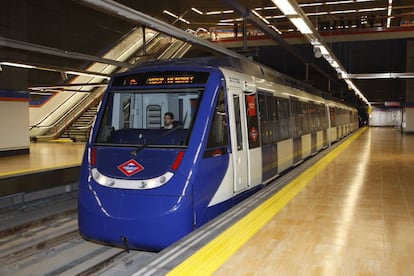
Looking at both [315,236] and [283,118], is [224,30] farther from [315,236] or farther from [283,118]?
[315,236]

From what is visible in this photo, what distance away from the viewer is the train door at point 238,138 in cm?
657

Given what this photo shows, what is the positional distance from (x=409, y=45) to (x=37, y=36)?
22.0m

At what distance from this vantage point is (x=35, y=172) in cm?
1123

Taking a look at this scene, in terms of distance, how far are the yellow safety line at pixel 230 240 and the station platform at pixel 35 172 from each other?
243 inches

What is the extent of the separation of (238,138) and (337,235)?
7.55ft

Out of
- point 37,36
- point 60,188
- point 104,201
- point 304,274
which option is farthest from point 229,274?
point 37,36

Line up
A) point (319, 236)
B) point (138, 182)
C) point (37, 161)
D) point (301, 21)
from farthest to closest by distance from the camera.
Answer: point (37, 161)
point (301, 21)
point (138, 182)
point (319, 236)

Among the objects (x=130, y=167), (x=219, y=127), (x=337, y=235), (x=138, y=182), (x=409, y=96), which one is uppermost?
(x=409, y=96)

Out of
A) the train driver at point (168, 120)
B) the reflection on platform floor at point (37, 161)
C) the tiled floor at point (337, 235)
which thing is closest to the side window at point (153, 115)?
the train driver at point (168, 120)

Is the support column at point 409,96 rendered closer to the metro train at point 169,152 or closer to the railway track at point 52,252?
the metro train at point 169,152

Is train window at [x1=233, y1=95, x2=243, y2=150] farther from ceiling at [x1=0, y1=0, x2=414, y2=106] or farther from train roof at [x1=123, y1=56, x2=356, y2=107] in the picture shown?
ceiling at [x1=0, y1=0, x2=414, y2=106]

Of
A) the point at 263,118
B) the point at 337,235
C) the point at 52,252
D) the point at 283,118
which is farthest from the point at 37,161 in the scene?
the point at 337,235

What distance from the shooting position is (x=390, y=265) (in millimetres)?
4098

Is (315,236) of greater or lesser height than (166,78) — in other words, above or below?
below
